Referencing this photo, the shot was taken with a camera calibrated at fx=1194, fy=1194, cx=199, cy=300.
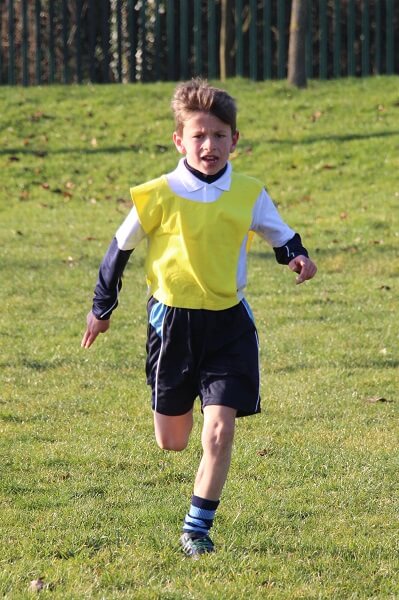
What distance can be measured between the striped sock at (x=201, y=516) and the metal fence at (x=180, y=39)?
53.2ft

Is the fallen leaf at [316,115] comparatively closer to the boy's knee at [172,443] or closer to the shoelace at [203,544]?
the boy's knee at [172,443]

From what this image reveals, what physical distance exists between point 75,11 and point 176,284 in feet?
56.3

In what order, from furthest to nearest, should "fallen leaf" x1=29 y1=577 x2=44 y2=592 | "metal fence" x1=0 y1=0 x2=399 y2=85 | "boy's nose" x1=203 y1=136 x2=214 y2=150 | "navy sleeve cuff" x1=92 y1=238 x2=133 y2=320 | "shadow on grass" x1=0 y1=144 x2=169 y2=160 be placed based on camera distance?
"metal fence" x1=0 y1=0 x2=399 y2=85
"shadow on grass" x1=0 y1=144 x2=169 y2=160
"navy sleeve cuff" x1=92 y1=238 x2=133 y2=320
"boy's nose" x1=203 y1=136 x2=214 y2=150
"fallen leaf" x1=29 y1=577 x2=44 y2=592

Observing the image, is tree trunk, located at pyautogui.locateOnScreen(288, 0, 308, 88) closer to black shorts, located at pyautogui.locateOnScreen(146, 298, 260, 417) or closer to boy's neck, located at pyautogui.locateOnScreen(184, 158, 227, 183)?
boy's neck, located at pyautogui.locateOnScreen(184, 158, 227, 183)

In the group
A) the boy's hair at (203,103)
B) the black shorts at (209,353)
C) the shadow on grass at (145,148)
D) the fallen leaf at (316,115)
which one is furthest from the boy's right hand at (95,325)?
the fallen leaf at (316,115)

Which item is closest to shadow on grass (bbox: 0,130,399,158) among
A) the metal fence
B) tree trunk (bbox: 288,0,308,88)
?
tree trunk (bbox: 288,0,308,88)

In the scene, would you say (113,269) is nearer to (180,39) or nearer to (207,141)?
(207,141)

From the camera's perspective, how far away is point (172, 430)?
193 inches

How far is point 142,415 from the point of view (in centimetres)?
699

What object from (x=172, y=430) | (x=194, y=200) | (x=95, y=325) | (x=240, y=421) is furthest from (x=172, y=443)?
(x=240, y=421)

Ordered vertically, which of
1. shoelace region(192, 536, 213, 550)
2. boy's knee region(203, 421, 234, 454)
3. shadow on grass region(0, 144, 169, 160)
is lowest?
shadow on grass region(0, 144, 169, 160)

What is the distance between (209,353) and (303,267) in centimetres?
50

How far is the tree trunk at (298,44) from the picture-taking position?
18.5 meters

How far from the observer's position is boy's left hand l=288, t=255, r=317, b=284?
4.71 meters
